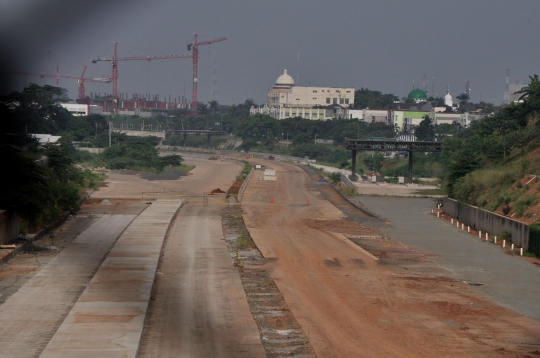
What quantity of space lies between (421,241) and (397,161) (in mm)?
82093

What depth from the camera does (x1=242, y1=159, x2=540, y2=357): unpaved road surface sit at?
1903 cm

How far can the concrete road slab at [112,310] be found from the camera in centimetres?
1611

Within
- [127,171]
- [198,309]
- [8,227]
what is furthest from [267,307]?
[127,171]

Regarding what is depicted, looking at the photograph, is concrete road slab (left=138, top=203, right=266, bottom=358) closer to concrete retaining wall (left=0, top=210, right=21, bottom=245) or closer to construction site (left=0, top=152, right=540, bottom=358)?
construction site (left=0, top=152, right=540, bottom=358)

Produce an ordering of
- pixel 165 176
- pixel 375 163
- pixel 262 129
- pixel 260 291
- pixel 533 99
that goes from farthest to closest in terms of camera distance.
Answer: pixel 262 129 < pixel 375 163 < pixel 165 176 < pixel 533 99 < pixel 260 291

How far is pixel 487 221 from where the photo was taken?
45250mm

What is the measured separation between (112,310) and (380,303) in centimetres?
907

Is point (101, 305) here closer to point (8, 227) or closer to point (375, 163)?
point (8, 227)

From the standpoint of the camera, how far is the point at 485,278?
30125 mm

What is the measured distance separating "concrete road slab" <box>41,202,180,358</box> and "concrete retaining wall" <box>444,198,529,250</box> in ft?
60.6

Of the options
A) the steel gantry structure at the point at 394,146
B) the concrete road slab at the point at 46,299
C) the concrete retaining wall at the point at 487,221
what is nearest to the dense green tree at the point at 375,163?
the steel gantry structure at the point at 394,146

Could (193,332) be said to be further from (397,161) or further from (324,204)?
(397,161)

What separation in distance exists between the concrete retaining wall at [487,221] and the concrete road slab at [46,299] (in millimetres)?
20253

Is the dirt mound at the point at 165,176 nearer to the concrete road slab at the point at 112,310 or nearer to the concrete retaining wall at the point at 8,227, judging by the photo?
the concrete retaining wall at the point at 8,227
